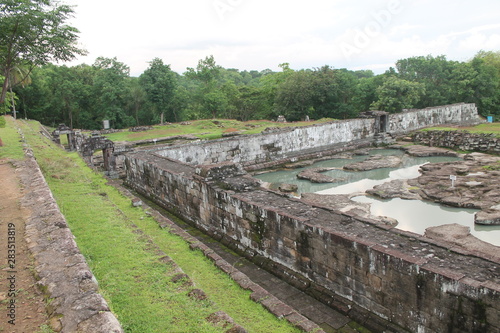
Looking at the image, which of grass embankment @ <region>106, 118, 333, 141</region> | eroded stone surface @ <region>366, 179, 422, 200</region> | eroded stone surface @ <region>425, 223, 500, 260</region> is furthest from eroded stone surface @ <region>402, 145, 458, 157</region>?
eroded stone surface @ <region>425, 223, 500, 260</region>

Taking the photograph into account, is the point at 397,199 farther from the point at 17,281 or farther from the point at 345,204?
the point at 17,281

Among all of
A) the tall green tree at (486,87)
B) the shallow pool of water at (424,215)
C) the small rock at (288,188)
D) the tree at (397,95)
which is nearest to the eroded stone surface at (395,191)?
the shallow pool of water at (424,215)

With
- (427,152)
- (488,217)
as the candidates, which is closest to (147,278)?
(488,217)

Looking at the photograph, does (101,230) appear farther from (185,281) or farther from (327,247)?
(327,247)

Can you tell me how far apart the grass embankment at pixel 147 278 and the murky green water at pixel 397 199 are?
6151mm

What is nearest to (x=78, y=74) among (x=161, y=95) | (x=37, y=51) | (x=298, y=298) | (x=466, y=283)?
(x=161, y=95)

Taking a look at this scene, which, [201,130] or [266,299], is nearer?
[266,299]

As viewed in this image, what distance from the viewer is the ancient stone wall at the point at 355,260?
188 inches

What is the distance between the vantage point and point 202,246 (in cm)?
768

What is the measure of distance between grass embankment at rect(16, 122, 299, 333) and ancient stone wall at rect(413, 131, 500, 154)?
19.1 metres

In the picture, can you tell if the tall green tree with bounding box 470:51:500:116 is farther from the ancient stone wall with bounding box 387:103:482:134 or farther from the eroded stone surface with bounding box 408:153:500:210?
the eroded stone surface with bounding box 408:153:500:210

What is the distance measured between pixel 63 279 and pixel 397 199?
36.1 feet

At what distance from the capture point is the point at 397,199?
12344 mm

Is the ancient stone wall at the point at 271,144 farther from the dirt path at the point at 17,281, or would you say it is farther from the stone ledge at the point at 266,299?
the dirt path at the point at 17,281
